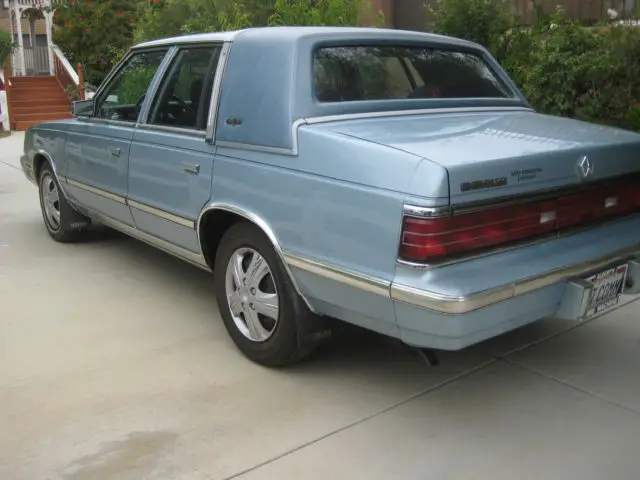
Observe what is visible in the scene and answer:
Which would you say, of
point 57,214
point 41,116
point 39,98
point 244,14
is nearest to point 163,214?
point 57,214

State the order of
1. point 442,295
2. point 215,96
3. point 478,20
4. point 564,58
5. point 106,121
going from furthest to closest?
Result: point 478,20 < point 564,58 < point 106,121 < point 215,96 < point 442,295

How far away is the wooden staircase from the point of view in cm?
1684

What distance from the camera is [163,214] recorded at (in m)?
4.34

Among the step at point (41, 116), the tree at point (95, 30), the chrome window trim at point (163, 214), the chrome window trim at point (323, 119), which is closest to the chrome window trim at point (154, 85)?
the chrome window trim at point (163, 214)

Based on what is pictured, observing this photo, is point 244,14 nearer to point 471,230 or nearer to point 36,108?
point 471,230

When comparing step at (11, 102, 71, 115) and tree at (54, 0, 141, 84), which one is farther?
tree at (54, 0, 141, 84)

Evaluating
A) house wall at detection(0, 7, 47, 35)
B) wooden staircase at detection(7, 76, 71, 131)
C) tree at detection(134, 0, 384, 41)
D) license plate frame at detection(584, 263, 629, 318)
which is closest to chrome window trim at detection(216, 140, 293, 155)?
license plate frame at detection(584, 263, 629, 318)

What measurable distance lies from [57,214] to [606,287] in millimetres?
4831

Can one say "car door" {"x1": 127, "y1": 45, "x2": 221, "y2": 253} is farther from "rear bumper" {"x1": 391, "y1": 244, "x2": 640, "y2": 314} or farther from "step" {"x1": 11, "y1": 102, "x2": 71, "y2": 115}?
"step" {"x1": 11, "y1": 102, "x2": 71, "y2": 115}

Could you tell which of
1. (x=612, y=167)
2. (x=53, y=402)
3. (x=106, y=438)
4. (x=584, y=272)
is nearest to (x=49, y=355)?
(x=53, y=402)

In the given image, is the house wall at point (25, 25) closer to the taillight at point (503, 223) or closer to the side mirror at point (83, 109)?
the side mirror at point (83, 109)

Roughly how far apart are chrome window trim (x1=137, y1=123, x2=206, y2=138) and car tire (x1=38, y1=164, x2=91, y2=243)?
1.86m

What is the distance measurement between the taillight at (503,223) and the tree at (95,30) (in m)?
17.1

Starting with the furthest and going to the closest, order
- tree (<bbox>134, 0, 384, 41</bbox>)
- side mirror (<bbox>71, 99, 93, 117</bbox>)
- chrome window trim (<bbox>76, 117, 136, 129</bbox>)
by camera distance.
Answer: tree (<bbox>134, 0, 384, 41</bbox>)
side mirror (<bbox>71, 99, 93, 117</bbox>)
chrome window trim (<bbox>76, 117, 136, 129</bbox>)
